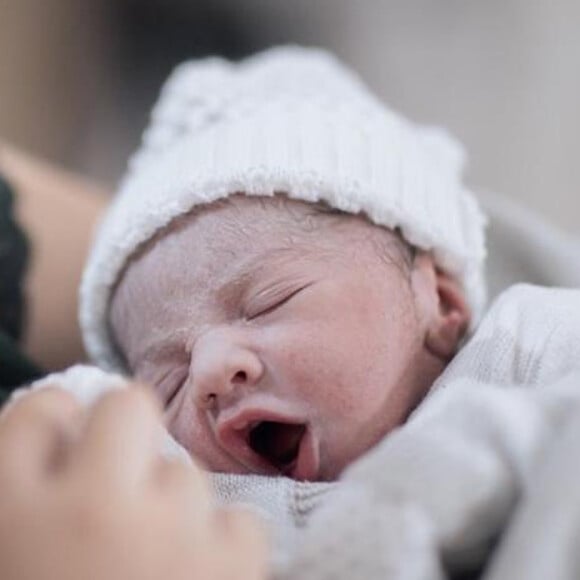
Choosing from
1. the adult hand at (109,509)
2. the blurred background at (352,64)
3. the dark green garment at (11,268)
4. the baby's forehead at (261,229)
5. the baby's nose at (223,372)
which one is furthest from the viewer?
the blurred background at (352,64)

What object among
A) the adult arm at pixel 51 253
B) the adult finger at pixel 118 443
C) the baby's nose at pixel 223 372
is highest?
the adult finger at pixel 118 443

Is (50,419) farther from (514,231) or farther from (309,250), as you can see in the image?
(514,231)

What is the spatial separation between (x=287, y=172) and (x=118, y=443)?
0.45 m

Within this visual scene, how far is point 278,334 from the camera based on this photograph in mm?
841

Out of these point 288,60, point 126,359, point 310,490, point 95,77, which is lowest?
point 95,77

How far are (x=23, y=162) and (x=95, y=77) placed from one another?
1104mm

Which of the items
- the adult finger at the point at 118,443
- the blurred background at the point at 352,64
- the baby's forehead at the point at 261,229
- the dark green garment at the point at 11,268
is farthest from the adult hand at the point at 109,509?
the blurred background at the point at 352,64

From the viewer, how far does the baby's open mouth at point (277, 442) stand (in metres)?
0.83

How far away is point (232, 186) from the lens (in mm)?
945

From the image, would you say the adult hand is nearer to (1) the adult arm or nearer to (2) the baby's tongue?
(2) the baby's tongue

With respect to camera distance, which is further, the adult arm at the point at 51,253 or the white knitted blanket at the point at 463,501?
the adult arm at the point at 51,253

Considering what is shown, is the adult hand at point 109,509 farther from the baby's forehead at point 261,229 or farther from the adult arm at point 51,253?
the adult arm at point 51,253

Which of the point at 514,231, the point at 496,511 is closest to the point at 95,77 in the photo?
the point at 514,231

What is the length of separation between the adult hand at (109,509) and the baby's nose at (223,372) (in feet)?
→ 0.76
